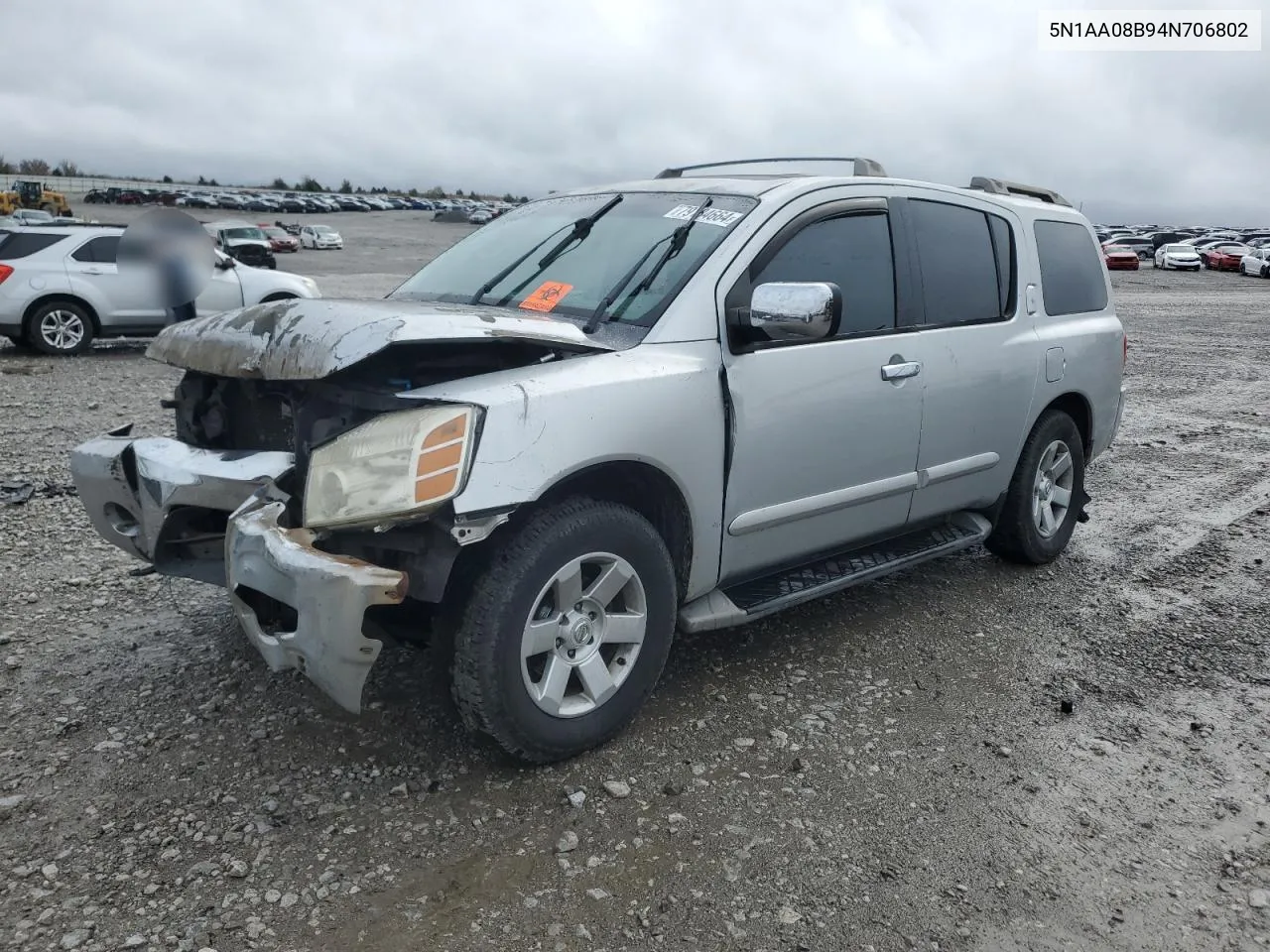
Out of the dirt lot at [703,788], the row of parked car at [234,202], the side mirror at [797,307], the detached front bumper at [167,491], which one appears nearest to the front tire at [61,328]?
the dirt lot at [703,788]

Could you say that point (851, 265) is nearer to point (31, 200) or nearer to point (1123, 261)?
point (1123, 261)

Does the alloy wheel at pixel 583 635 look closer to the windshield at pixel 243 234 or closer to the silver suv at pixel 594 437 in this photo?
the silver suv at pixel 594 437

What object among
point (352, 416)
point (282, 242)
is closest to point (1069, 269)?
point (352, 416)

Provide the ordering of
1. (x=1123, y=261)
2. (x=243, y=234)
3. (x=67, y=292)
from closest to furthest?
1. (x=67, y=292)
2. (x=243, y=234)
3. (x=1123, y=261)

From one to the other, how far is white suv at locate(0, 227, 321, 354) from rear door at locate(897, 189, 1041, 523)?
9232 mm

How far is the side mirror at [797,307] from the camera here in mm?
3039

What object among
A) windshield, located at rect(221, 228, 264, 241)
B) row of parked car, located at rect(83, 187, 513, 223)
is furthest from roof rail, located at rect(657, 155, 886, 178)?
row of parked car, located at rect(83, 187, 513, 223)

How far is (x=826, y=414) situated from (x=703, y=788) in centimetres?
133

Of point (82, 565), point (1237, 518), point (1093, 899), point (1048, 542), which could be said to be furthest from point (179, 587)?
point (1237, 518)

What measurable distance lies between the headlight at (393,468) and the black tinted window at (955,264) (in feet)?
7.28

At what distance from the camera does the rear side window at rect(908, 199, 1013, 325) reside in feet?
13.5

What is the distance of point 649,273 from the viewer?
135 inches

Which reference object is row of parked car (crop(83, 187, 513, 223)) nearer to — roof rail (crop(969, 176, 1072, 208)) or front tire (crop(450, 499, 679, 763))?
roof rail (crop(969, 176, 1072, 208))

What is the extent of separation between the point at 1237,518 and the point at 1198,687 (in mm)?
2609
